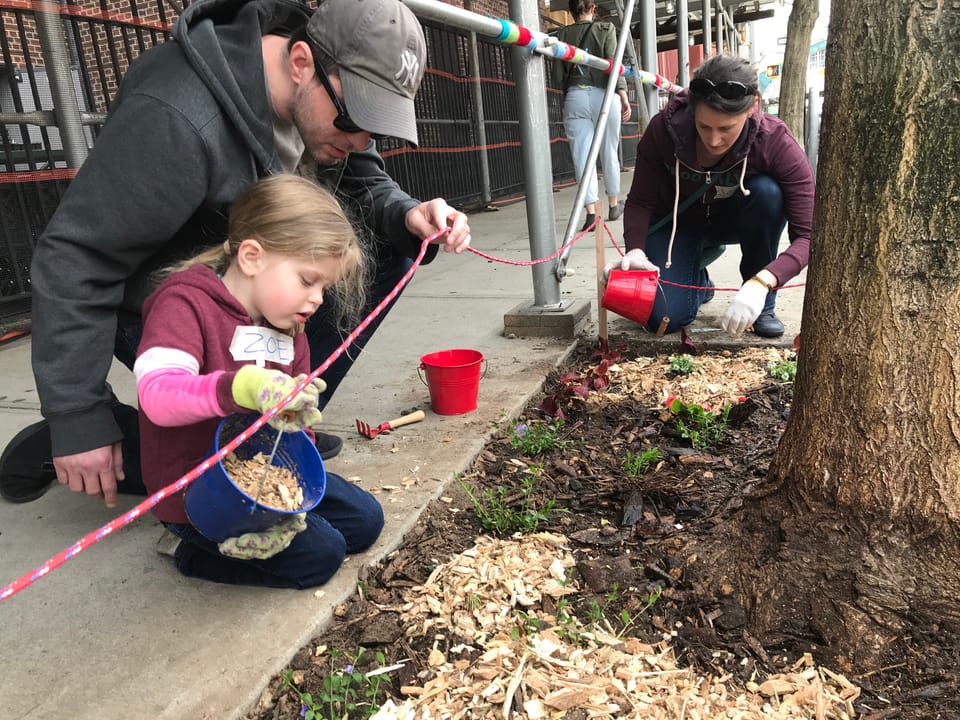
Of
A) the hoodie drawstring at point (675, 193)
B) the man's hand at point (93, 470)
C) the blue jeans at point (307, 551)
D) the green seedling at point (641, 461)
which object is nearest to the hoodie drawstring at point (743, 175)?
the hoodie drawstring at point (675, 193)

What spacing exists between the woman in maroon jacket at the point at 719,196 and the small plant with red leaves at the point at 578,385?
40cm

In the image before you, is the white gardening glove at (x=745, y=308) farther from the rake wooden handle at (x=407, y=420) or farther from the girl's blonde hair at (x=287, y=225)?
the girl's blonde hair at (x=287, y=225)

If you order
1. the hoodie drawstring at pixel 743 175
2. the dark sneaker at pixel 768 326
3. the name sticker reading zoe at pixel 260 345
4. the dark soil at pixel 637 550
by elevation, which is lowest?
the dark soil at pixel 637 550

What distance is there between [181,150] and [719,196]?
96.0 inches

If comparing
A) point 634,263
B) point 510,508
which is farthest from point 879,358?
point 634,263

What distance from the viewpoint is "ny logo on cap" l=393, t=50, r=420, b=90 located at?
1.94 m

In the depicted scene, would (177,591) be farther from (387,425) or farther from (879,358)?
(879,358)

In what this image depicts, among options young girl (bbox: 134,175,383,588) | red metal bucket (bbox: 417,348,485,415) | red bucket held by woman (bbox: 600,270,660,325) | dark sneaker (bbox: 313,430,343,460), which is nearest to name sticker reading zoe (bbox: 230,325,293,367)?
young girl (bbox: 134,175,383,588)

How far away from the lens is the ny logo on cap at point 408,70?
194 centimetres

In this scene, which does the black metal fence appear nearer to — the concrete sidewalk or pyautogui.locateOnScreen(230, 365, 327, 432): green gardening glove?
the concrete sidewalk

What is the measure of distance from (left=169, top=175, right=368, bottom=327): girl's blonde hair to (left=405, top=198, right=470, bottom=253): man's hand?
0.52 meters

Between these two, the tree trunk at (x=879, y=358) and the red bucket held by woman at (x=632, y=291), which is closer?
the tree trunk at (x=879, y=358)

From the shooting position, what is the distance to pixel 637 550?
6.61ft

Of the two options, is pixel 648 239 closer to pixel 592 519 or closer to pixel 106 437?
pixel 592 519
